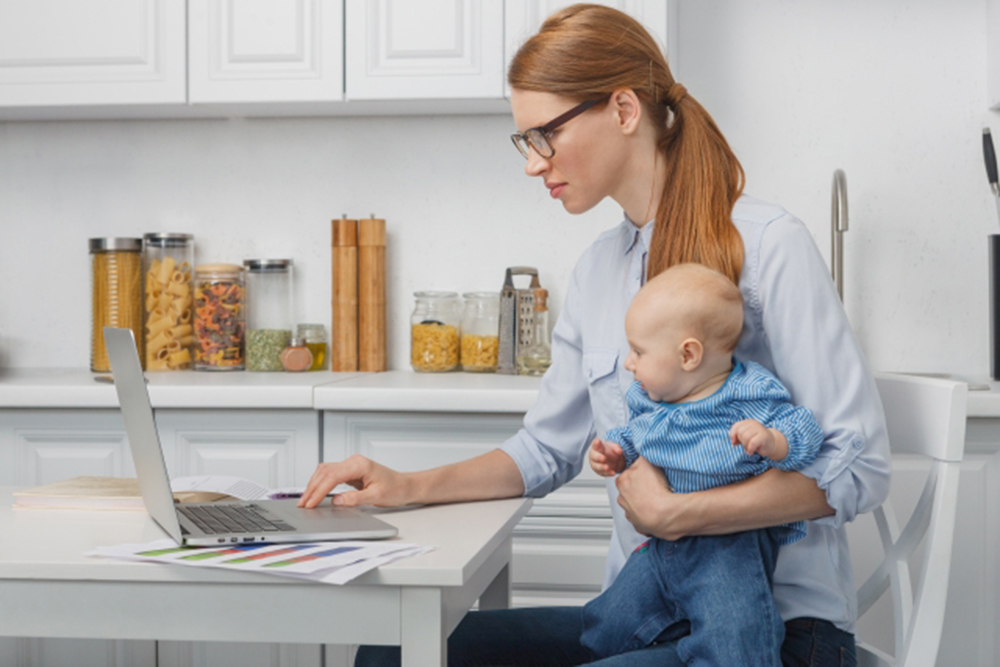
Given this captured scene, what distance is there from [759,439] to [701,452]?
9 cm

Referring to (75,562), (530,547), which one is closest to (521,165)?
(530,547)

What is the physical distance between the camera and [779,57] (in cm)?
262

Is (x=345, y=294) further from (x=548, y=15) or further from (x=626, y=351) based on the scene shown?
(x=626, y=351)

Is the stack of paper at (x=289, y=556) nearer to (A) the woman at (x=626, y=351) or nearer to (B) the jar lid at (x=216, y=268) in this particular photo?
(A) the woman at (x=626, y=351)

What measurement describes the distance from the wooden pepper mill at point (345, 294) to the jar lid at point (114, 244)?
52 centimetres

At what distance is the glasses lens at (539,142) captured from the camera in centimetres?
131

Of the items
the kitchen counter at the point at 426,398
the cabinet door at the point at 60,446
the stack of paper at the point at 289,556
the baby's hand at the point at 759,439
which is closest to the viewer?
the stack of paper at the point at 289,556

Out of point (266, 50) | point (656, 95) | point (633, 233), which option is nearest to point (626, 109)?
point (656, 95)

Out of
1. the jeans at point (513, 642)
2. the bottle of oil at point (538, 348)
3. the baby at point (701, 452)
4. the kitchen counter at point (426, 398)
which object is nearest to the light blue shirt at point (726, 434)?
the baby at point (701, 452)

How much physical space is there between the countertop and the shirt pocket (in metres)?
Answer: 0.69

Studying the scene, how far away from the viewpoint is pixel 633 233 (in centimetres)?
141

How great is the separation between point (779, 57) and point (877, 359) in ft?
2.71

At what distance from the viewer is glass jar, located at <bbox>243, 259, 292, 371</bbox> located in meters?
2.63

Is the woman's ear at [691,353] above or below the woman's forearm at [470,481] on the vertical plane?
above
